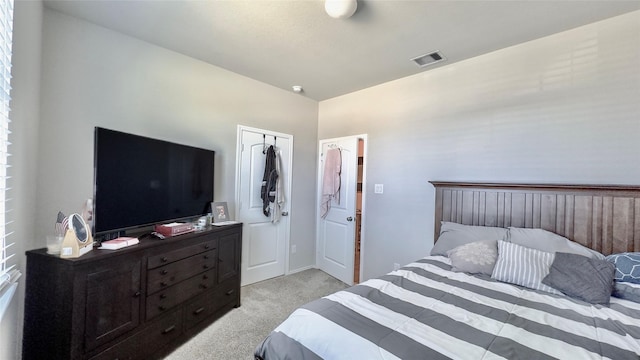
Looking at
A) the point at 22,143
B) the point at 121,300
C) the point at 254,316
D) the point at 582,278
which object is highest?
the point at 22,143

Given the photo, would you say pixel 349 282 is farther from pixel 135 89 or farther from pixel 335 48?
pixel 135 89

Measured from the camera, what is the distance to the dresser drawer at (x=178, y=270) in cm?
190

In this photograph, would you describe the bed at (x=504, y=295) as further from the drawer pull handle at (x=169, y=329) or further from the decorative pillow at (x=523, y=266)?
the drawer pull handle at (x=169, y=329)

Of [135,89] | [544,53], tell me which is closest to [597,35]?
[544,53]

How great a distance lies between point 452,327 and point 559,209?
5.44ft

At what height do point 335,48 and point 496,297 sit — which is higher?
point 335,48

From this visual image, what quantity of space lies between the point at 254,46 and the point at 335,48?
2.56 ft

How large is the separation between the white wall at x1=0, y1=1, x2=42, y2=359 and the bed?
5.08 ft

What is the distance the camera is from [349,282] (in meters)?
3.51

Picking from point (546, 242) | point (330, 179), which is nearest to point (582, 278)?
point (546, 242)

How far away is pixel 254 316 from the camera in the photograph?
256 cm

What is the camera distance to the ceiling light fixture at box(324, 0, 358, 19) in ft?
5.67

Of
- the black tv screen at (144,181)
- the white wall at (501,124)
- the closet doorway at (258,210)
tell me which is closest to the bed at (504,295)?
the white wall at (501,124)

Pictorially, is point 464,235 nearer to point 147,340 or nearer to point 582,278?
point 582,278
